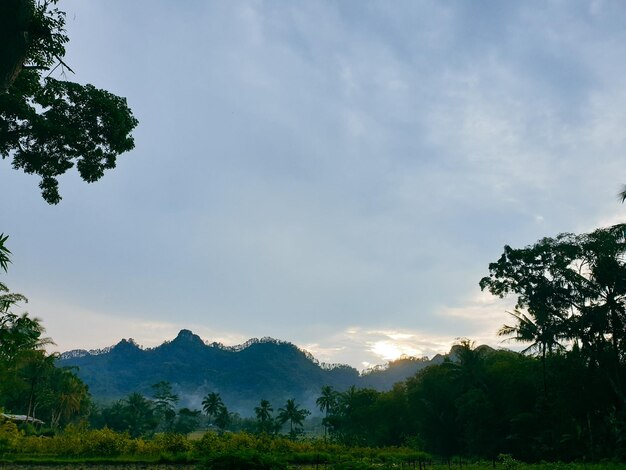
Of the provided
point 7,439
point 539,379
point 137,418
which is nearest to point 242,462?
point 7,439

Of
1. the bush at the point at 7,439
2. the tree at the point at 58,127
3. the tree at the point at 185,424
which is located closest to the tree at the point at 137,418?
the tree at the point at 185,424

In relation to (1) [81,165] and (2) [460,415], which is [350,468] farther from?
(2) [460,415]

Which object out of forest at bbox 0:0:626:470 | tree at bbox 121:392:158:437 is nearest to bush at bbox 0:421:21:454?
forest at bbox 0:0:626:470

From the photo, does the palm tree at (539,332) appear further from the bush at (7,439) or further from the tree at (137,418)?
the tree at (137,418)

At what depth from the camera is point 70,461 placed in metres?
23.1

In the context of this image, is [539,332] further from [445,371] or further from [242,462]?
[242,462]

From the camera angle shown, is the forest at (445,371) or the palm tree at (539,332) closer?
the forest at (445,371)

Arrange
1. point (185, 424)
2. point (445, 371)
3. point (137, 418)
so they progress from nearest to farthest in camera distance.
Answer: point (445, 371) → point (137, 418) → point (185, 424)

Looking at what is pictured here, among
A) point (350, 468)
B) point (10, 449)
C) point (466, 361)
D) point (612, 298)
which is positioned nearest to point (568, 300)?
point (612, 298)

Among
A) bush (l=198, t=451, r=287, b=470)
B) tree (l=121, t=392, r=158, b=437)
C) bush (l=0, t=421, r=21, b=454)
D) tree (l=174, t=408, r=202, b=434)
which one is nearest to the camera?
bush (l=198, t=451, r=287, b=470)

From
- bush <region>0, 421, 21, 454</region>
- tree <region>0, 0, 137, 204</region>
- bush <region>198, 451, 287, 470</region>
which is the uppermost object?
tree <region>0, 0, 137, 204</region>

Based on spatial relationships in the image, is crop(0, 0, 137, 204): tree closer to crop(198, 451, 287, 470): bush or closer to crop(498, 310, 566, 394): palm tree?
crop(198, 451, 287, 470): bush

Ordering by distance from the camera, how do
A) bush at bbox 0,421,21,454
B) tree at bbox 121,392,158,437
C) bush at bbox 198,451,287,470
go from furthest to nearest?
tree at bbox 121,392,158,437, bush at bbox 0,421,21,454, bush at bbox 198,451,287,470

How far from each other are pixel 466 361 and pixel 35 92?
41.3 metres
